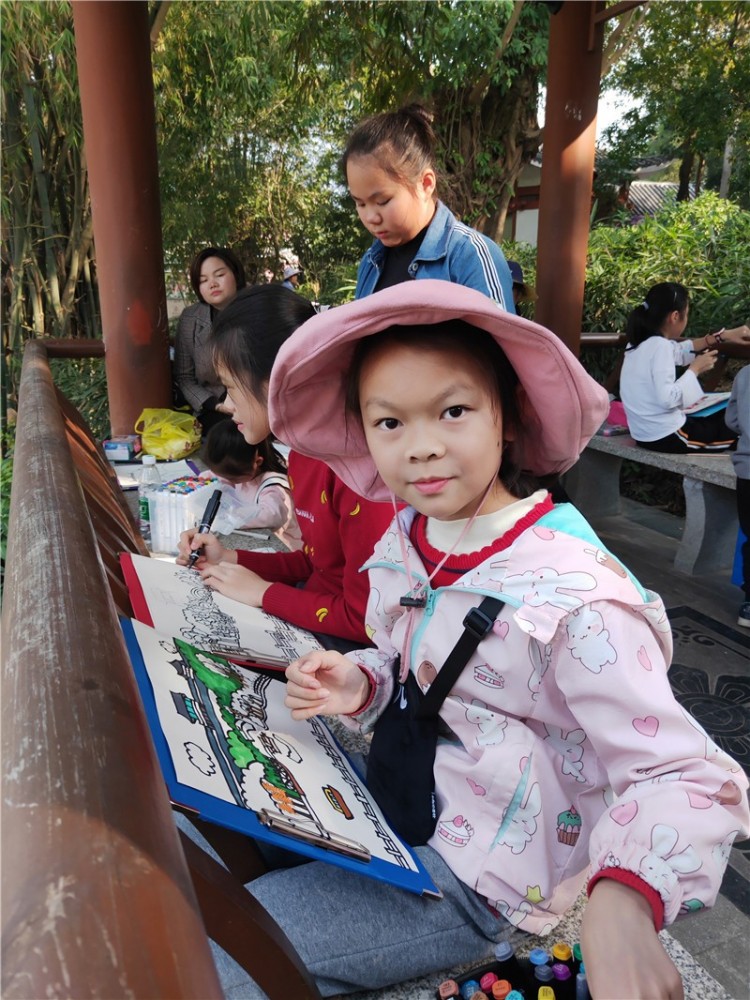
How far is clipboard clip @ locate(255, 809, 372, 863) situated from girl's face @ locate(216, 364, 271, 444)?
1.08m

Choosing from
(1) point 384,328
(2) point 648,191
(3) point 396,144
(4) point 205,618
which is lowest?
(4) point 205,618

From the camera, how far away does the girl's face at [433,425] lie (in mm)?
1046

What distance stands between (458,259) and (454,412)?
1614 millimetres

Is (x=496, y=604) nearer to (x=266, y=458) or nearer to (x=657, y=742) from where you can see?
(x=657, y=742)

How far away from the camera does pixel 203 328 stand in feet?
15.5

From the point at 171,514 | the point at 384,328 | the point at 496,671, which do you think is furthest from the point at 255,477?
the point at 496,671

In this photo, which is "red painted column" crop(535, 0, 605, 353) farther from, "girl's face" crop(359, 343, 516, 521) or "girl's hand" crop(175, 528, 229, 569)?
"girl's face" crop(359, 343, 516, 521)

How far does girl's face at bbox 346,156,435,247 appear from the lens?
2.43 metres

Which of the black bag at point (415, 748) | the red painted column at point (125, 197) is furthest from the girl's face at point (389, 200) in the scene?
the red painted column at point (125, 197)

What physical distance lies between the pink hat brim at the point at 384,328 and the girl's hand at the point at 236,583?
0.50 meters

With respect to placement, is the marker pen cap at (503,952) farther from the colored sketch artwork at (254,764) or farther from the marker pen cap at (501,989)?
the colored sketch artwork at (254,764)

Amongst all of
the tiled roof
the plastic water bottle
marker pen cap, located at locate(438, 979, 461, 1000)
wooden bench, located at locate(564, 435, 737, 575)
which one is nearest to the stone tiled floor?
wooden bench, located at locate(564, 435, 737, 575)

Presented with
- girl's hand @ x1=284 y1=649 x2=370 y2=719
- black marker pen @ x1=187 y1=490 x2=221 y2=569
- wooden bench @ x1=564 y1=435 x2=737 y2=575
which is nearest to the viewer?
girl's hand @ x1=284 y1=649 x2=370 y2=719

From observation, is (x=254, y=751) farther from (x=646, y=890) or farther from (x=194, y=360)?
(x=194, y=360)
